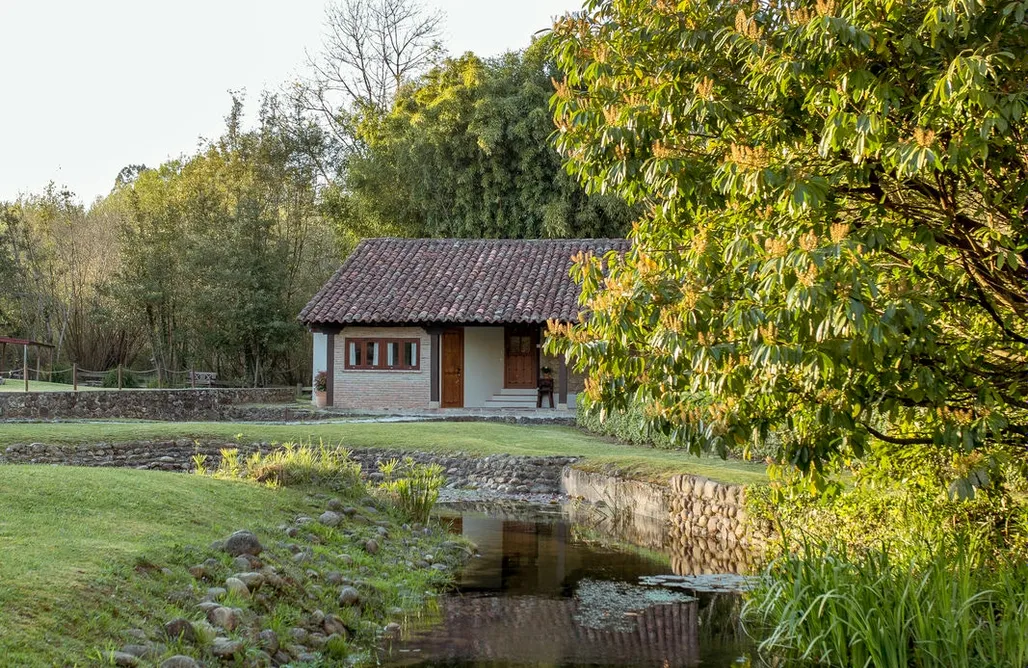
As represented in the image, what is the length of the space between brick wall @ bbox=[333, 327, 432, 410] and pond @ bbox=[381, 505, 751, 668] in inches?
695

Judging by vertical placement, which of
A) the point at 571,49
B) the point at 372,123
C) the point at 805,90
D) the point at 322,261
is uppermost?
the point at 372,123

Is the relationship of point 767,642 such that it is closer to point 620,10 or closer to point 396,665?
point 396,665

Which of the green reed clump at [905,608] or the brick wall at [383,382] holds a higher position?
the brick wall at [383,382]

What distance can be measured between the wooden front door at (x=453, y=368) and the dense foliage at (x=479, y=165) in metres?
7.34

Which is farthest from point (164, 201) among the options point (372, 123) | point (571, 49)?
point (571, 49)

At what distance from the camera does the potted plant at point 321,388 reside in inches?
1279

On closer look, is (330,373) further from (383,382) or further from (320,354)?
(383,382)

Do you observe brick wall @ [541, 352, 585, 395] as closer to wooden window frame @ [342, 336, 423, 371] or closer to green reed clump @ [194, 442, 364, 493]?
wooden window frame @ [342, 336, 423, 371]

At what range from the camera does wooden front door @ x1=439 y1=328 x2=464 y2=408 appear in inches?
1277

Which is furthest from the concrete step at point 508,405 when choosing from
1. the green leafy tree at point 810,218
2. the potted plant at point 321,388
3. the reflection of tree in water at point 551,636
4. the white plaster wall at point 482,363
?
the green leafy tree at point 810,218

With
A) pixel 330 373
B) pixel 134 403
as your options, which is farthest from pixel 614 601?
pixel 134 403

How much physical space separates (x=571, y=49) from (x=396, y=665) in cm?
490

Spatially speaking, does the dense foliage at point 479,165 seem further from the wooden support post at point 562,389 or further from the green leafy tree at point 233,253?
the wooden support post at point 562,389

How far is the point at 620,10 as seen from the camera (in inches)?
293
